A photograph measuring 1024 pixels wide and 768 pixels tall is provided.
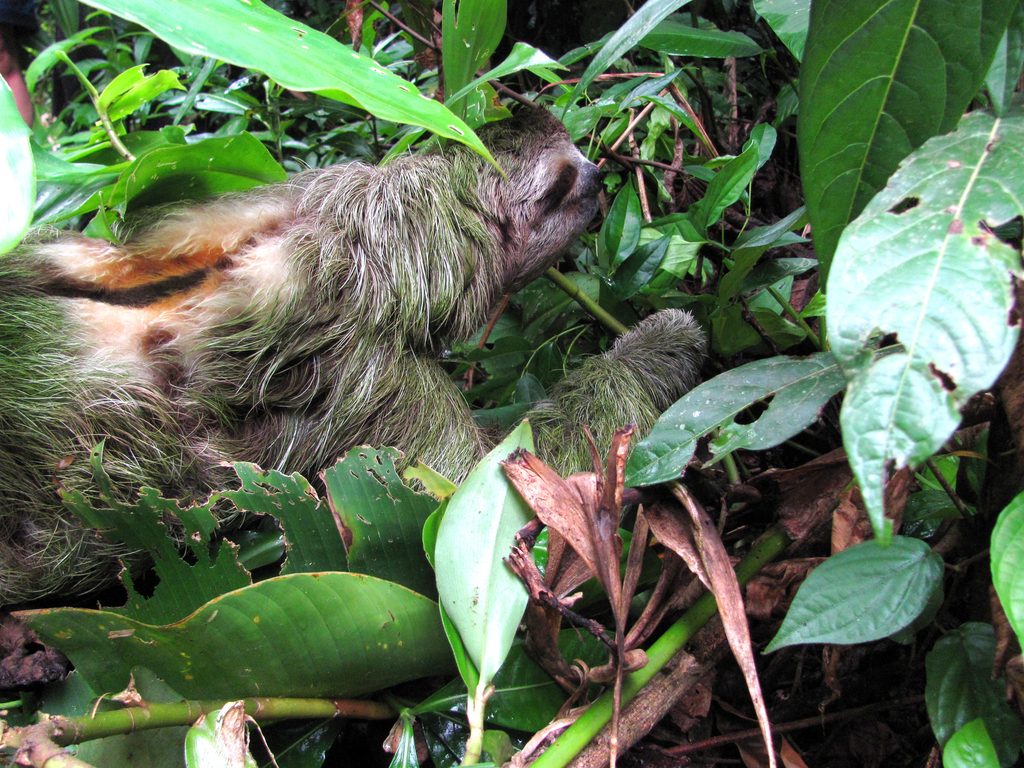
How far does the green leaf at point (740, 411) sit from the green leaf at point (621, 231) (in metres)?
0.92

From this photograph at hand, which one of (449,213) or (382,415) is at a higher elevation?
(449,213)

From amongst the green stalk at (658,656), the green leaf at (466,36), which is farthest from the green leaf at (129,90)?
the green stalk at (658,656)

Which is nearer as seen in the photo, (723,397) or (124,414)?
(723,397)

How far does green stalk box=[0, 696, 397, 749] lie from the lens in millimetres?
1164

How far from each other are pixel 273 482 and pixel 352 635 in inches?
17.0

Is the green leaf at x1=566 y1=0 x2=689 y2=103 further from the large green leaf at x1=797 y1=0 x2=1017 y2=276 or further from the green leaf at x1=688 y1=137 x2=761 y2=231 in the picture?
the green leaf at x1=688 y1=137 x2=761 y2=231

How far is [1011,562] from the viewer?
1.07 meters

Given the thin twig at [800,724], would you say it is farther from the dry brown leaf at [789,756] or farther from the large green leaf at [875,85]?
the large green leaf at [875,85]

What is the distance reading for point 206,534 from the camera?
66.2 inches

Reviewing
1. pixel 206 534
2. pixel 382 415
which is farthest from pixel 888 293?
pixel 382 415

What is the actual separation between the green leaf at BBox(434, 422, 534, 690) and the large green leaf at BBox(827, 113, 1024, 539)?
66 centimetres

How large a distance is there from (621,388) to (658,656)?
1.22m

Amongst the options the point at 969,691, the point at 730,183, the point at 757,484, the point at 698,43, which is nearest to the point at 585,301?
the point at 730,183

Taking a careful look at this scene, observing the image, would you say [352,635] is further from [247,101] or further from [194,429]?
[247,101]
